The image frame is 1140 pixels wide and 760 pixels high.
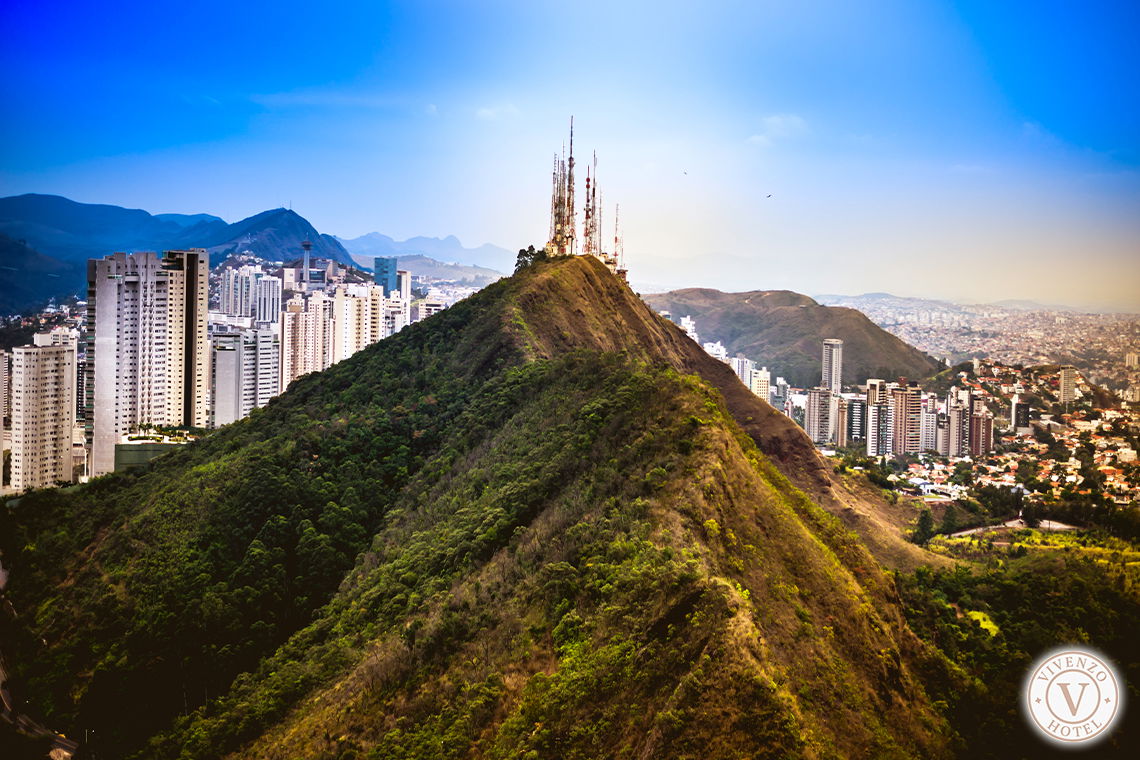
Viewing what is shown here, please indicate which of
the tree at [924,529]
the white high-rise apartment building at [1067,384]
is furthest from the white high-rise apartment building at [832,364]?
the tree at [924,529]

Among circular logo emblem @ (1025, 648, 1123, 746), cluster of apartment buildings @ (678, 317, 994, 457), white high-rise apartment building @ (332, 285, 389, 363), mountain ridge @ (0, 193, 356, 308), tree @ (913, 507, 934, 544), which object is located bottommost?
tree @ (913, 507, 934, 544)

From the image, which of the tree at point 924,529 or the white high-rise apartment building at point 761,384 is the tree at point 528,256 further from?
the white high-rise apartment building at point 761,384

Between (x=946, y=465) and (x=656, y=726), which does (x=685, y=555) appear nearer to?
(x=656, y=726)

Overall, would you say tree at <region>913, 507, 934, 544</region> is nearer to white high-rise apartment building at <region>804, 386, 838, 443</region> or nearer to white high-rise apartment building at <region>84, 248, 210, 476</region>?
white high-rise apartment building at <region>804, 386, 838, 443</region>

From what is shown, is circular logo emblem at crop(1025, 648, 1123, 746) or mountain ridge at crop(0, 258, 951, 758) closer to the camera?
mountain ridge at crop(0, 258, 951, 758)

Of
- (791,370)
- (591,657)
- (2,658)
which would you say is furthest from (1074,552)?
(791,370)

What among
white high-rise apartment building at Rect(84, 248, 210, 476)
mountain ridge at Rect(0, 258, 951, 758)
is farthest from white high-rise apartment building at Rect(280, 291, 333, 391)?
mountain ridge at Rect(0, 258, 951, 758)

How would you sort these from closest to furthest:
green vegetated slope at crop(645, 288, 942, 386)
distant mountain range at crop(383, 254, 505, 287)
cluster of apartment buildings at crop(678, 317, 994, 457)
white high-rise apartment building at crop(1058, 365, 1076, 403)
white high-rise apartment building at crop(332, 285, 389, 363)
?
white high-rise apartment building at crop(1058, 365, 1076, 403), cluster of apartment buildings at crop(678, 317, 994, 457), white high-rise apartment building at crop(332, 285, 389, 363), green vegetated slope at crop(645, 288, 942, 386), distant mountain range at crop(383, 254, 505, 287)

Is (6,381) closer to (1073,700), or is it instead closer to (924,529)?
(924,529)
